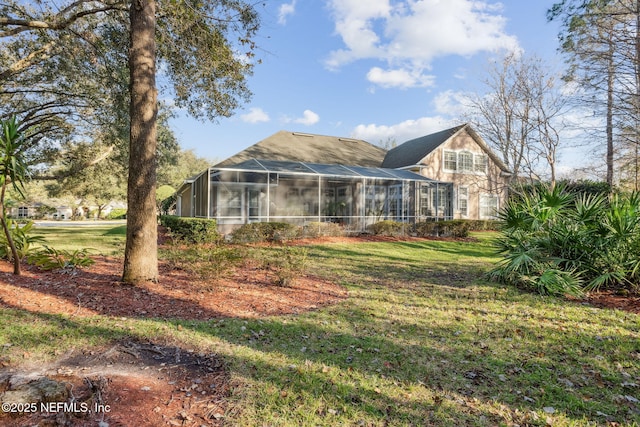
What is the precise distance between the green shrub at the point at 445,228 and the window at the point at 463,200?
7805 millimetres

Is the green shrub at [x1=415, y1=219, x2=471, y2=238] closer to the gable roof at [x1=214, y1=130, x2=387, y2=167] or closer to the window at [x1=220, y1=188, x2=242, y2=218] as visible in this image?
the gable roof at [x1=214, y1=130, x2=387, y2=167]

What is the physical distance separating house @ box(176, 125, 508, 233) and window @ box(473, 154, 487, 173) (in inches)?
3.0

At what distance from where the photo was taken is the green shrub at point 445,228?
17.5 meters

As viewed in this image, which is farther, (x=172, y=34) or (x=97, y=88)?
(x=97, y=88)

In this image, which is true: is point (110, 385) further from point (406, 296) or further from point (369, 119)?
point (369, 119)

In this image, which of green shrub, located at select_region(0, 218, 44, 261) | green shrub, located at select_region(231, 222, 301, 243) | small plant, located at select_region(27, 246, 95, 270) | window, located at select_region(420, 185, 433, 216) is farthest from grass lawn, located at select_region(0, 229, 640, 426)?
window, located at select_region(420, 185, 433, 216)

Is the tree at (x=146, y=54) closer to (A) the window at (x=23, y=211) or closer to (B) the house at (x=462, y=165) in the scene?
(B) the house at (x=462, y=165)

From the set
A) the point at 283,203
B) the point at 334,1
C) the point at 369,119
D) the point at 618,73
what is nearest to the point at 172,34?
the point at 334,1

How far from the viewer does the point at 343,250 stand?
12.6 metres

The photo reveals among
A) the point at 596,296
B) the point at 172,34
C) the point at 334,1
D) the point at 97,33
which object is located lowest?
the point at 596,296

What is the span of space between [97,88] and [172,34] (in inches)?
215

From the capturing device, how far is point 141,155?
589 cm

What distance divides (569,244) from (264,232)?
10.1m

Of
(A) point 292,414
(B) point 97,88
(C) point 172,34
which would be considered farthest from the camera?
(B) point 97,88
